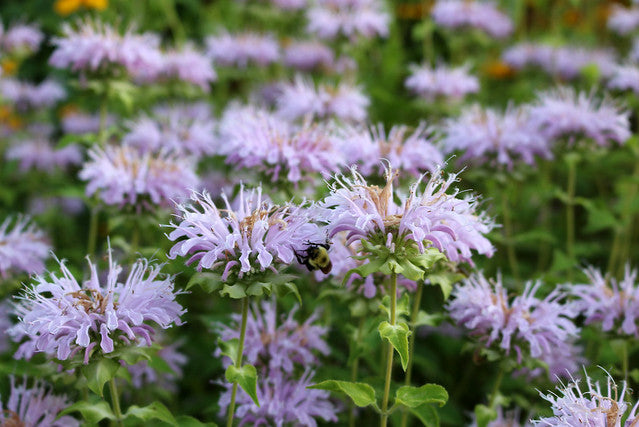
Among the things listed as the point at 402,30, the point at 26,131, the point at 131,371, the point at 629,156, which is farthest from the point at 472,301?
the point at 402,30

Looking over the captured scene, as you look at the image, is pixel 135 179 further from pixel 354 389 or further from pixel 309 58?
pixel 309 58

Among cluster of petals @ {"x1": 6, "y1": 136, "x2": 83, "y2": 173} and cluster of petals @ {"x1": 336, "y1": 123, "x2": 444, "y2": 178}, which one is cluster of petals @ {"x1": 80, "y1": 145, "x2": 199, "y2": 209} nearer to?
cluster of petals @ {"x1": 336, "y1": 123, "x2": 444, "y2": 178}

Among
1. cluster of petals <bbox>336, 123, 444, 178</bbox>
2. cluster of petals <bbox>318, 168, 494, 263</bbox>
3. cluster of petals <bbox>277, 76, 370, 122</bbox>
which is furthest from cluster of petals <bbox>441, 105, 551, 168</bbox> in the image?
cluster of petals <bbox>318, 168, 494, 263</bbox>

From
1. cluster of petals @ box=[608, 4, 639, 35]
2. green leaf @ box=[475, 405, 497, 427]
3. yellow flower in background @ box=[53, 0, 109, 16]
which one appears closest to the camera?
green leaf @ box=[475, 405, 497, 427]

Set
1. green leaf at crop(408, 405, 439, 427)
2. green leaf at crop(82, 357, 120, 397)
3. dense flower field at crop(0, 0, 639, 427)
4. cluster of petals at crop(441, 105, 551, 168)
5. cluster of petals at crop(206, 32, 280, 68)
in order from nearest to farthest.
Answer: green leaf at crop(82, 357, 120, 397), dense flower field at crop(0, 0, 639, 427), green leaf at crop(408, 405, 439, 427), cluster of petals at crop(441, 105, 551, 168), cluster of petals at crop(206, 32, 280, 68)

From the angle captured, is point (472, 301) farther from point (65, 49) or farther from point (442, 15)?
point (442, 15)

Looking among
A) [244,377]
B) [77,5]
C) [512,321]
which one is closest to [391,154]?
[512,321]
